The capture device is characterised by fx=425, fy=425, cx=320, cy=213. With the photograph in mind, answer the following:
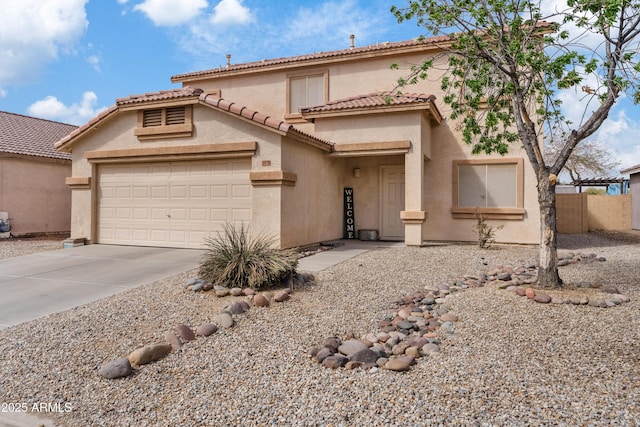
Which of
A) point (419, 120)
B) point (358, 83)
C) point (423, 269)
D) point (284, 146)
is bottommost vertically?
point (423, 269)

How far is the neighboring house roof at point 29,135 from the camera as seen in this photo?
16250 millimetres

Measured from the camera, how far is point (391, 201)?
14.2m

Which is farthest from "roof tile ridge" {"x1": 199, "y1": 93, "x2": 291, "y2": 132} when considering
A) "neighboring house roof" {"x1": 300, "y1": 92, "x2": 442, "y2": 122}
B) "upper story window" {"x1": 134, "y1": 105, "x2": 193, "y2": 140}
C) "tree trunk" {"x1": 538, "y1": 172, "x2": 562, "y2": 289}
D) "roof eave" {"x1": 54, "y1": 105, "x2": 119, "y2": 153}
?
"tree trunk" {"x1": 538, "y1": 172, "x2": 562, "y2": 289}

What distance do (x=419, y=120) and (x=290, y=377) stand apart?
9380mm

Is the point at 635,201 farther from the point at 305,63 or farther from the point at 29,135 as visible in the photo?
the point at 29,135

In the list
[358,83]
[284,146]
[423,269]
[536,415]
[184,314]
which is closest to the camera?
[536,415]

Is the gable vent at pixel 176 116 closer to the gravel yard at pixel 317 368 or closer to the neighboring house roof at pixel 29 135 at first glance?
the gravel yard at pixel 317 368

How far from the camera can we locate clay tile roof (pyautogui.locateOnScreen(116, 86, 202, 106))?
35.9 ft

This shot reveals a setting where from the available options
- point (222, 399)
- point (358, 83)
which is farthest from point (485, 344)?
point (358, 83)

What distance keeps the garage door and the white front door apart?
17.5ft

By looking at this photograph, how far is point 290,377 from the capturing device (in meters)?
3.86

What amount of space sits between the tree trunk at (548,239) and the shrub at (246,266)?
398cm

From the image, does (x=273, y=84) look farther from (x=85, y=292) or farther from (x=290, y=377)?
(x=290, y=377)

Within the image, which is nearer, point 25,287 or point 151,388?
point 151,388
